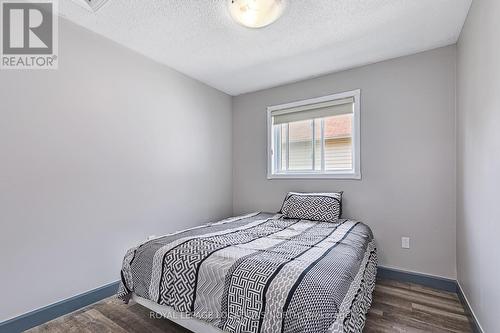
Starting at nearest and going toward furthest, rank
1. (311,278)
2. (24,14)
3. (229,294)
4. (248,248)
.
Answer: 1. (311,278)
2. (229,294)
3. (248,248)
4. (24,14)

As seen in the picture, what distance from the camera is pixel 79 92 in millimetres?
2102

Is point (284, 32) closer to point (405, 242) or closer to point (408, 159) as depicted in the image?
point (408, 159)

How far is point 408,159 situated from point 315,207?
1092 mm

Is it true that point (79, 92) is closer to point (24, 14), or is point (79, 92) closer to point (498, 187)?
point (24, 14)

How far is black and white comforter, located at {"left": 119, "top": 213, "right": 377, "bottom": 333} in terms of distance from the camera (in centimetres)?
116

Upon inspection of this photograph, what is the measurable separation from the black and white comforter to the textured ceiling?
180cm

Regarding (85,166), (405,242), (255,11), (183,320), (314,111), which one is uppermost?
(255,11)

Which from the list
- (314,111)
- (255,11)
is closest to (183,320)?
(255,11)

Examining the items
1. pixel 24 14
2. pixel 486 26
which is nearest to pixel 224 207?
pixel 24 14

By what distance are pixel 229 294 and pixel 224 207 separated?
2391 mm

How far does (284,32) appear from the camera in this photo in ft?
7.20

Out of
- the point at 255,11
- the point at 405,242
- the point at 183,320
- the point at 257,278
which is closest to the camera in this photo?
the point at 257,278

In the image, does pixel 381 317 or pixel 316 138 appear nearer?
pixel 381 317

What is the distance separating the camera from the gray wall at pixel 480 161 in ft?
4.48
